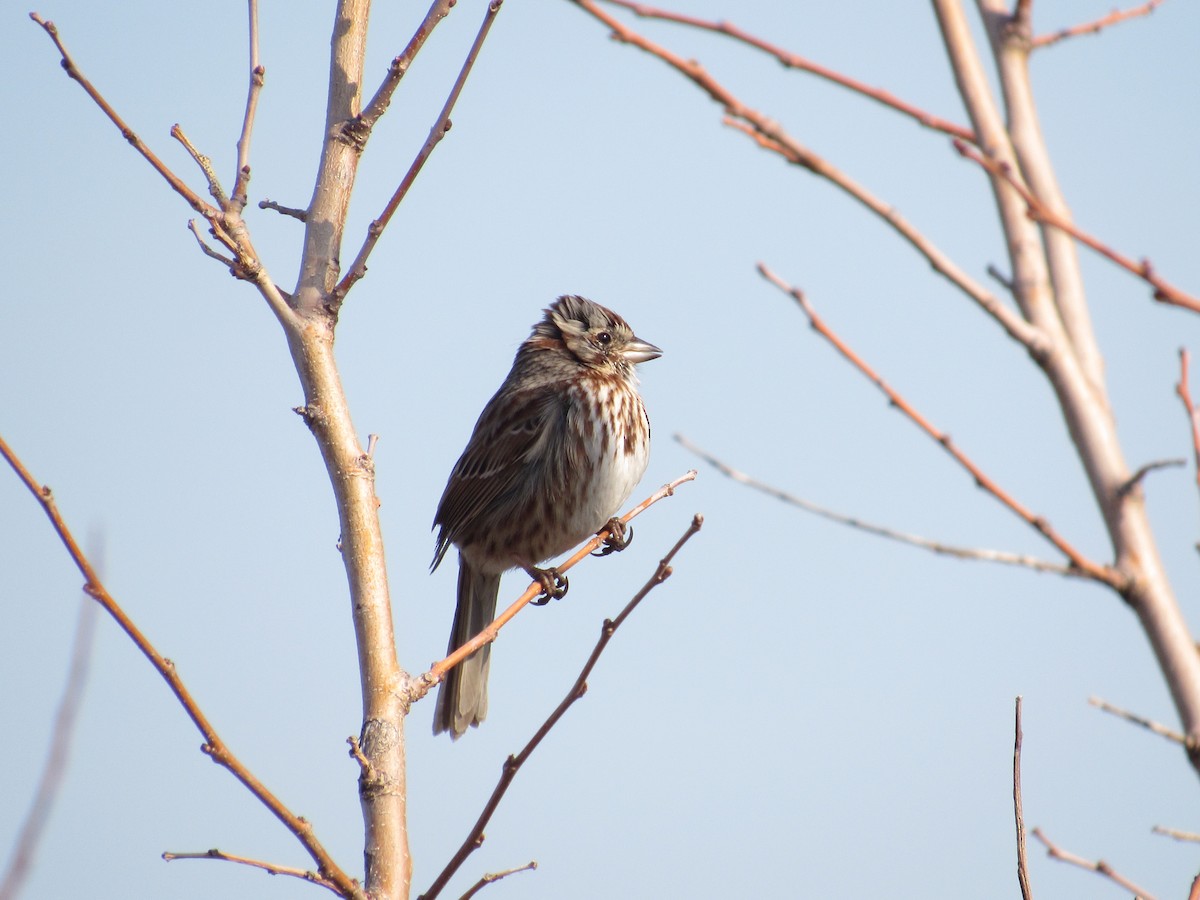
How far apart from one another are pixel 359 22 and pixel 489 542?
330 cm

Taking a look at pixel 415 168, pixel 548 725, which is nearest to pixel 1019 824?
pixel 548 725

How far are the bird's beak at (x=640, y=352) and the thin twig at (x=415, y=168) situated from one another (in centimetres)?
365

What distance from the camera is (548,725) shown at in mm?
2812

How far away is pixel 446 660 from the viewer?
295 centimetres

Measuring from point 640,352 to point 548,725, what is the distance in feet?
13.9

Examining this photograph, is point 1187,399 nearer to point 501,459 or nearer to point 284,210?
point 284,210

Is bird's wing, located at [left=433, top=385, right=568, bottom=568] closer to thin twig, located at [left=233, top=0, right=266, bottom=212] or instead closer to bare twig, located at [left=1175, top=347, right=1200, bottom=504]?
thin twig, located at [left=233, top=0, right=266, bottom=212]

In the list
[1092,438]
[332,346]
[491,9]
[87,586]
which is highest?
[491,9]

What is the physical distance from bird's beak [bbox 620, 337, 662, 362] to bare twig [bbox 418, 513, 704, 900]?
12.0 feet

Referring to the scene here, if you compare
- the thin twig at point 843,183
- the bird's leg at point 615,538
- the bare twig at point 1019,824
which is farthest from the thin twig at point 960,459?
the bird's leg at point 615,538

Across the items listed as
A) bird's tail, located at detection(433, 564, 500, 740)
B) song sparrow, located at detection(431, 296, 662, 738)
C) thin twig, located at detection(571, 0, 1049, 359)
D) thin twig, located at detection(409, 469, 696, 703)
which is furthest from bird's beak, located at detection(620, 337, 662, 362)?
thin twig, located at detection(571, 0, 1049, 359)

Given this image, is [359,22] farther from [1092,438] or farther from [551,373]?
[551,373]

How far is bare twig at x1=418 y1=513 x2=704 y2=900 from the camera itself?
2.59 metres

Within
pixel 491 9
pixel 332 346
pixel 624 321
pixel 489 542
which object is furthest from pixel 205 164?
pixel 624 321
